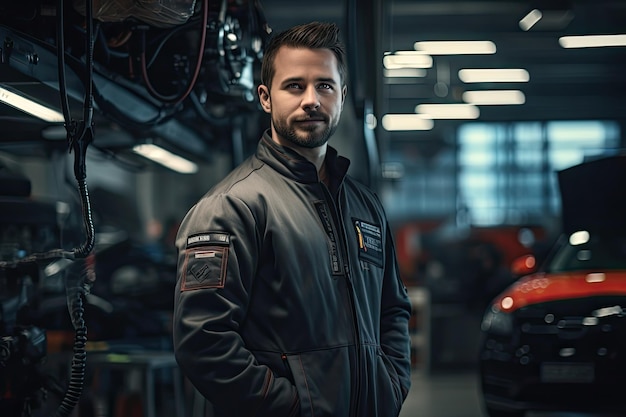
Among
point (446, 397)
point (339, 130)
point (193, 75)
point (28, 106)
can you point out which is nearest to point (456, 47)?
point (339, 130)

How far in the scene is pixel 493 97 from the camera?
1499 cm

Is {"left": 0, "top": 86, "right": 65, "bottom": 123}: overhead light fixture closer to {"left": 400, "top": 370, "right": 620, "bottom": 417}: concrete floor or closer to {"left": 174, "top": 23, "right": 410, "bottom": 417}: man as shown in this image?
{"left": 174, "top": 23, "right": 410, "bottom": 417}: man

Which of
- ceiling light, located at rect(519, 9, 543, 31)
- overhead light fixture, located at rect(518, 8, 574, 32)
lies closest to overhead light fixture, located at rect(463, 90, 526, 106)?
ceiling light, located at rect(519, 9, 543, 31)

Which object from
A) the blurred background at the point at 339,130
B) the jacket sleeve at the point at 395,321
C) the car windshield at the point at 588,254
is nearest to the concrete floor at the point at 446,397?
the blurred background at the point at 339,130

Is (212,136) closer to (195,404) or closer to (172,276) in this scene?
(172,276)

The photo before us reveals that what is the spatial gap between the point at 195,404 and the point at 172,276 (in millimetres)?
1268

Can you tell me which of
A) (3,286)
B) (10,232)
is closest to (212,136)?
Result: (10,232)

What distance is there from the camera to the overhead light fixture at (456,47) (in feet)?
37.0

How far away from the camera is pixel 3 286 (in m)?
2.96

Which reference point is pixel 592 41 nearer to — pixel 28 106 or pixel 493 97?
pixel 493 97

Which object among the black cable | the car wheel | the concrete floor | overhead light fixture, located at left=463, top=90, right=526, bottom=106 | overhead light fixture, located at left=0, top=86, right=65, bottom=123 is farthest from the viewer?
overhead light fixture, located at left=463, top=90, right=526, bottom=106

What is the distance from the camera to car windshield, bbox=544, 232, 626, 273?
17.7 ft

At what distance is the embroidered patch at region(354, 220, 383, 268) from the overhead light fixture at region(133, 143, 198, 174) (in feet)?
8.32

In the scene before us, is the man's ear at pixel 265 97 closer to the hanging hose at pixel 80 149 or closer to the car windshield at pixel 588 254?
the hanging hose at pixel 80 149
